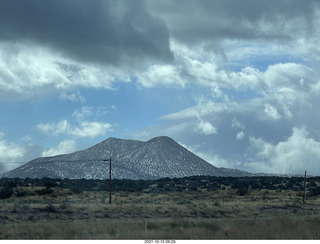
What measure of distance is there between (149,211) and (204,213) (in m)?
5.18

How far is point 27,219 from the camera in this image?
1537 inches

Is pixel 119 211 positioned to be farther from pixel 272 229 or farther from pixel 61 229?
pixel 272 229

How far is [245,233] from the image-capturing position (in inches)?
951

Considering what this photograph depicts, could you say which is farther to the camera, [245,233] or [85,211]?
[85,211]

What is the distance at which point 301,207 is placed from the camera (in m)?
54.3

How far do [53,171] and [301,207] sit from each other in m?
157

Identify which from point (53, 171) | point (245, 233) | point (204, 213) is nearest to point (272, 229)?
point (245, 233)

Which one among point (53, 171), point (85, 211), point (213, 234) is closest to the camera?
point (213, 234)

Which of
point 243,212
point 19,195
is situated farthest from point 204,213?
point 19,195

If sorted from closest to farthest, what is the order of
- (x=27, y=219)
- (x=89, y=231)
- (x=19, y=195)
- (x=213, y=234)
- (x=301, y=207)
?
(x=213, y=234) → (x=89, y=231) → (x=27, y=219) → (x=301, y=207) → (x=19, y=195)

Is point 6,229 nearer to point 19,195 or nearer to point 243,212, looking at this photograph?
point 243,212

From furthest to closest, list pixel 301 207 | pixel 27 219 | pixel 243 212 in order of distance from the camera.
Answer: pixel 301 207
pixel 243 212
pixel 27 219

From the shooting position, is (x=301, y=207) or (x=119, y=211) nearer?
(x=119, y=211)

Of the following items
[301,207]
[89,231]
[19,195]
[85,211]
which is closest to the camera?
[89,231]
